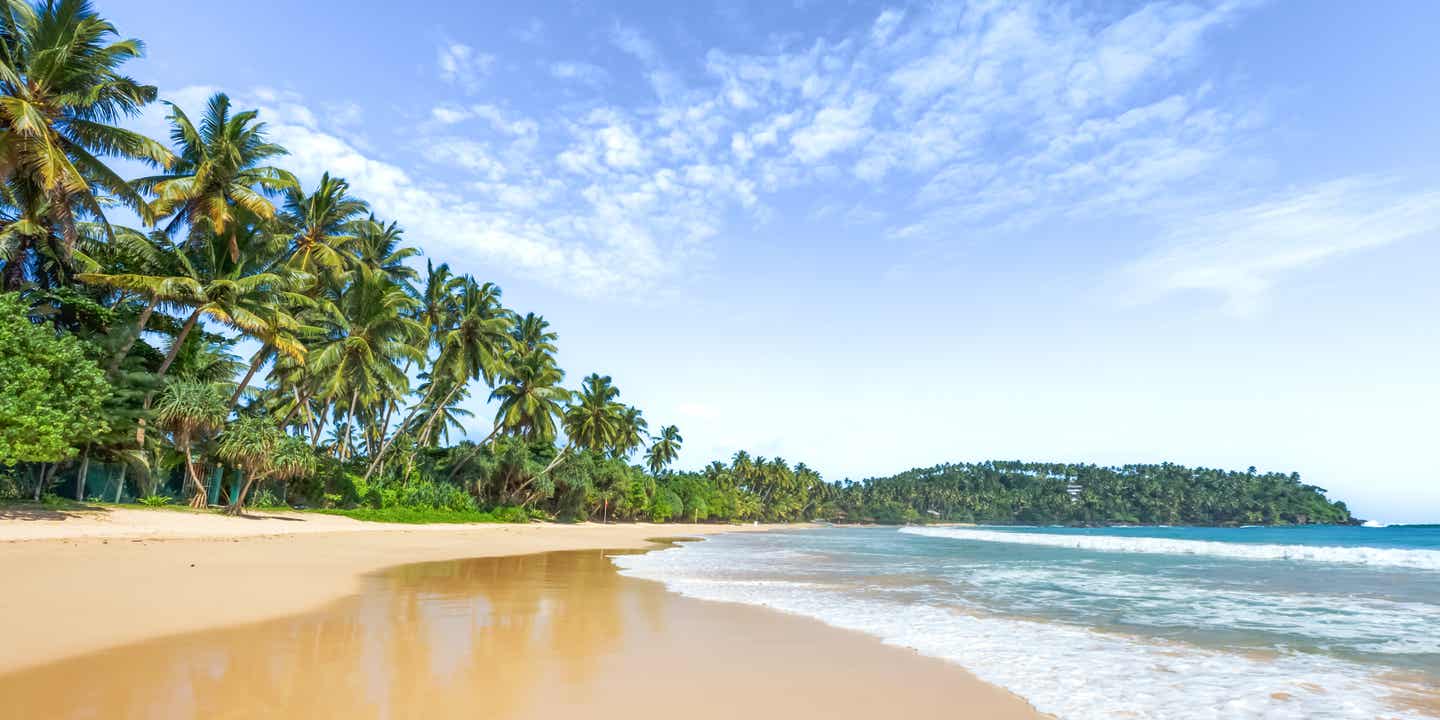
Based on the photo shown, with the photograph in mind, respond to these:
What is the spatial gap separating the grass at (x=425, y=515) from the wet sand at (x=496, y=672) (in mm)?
24002

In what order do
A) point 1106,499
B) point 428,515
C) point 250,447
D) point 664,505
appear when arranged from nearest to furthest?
point 250,447 → point 428,515 → point 664,505 → point 1106,499

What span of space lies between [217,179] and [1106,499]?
186283 mm

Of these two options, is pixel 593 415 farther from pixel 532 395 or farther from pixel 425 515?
pixel 425 515

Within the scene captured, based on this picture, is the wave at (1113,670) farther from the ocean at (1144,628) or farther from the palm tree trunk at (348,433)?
the palm tree trunk at (348,433)

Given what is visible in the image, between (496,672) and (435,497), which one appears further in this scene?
(435,497)

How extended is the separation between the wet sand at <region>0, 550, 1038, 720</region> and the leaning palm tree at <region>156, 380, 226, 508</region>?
16.0 metres

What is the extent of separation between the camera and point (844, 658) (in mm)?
7066

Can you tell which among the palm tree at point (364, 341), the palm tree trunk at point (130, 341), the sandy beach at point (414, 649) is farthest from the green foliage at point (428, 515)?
the sandy beach at point (414, 649)

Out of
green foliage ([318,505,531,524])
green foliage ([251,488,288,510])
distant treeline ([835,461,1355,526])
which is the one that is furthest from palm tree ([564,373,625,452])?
distant treeline ([835,461,1355,526])

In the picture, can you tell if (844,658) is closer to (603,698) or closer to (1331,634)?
(603,698)

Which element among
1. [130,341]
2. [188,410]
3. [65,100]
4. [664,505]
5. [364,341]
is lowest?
[664,505]

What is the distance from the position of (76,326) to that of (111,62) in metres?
Answer: 8.52

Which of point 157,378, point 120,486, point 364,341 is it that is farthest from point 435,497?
point 157,378

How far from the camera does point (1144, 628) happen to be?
9648mm
